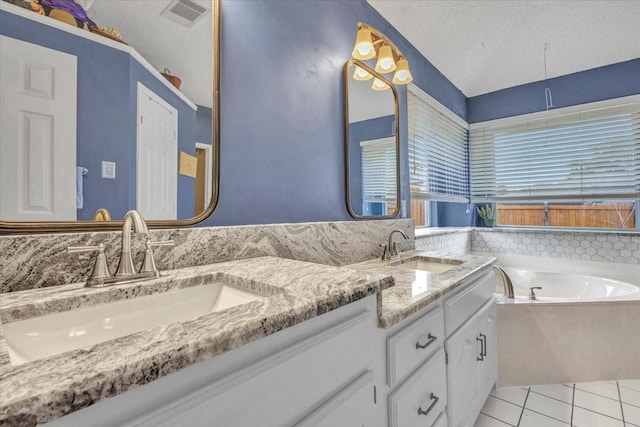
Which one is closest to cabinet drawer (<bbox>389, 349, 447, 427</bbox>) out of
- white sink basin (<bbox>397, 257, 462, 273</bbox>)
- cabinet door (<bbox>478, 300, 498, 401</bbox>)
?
cabinet door (<bbox>478, 300, 498, 401</bbox>)

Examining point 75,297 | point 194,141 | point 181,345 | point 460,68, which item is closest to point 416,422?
point 181,345

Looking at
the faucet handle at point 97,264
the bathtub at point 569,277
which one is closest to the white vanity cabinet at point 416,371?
the faucet handle at point 97,264

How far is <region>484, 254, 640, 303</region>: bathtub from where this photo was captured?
7.45ft

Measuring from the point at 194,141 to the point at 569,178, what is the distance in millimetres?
3255

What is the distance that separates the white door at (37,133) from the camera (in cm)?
69

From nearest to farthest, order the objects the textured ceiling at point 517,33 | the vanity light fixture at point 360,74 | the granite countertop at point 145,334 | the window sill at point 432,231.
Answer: the granite countertop at point 145,334 < the vanity light fixture at point 360,74 < the textured ceiling at point 517,33 < the window sill at point 432,231

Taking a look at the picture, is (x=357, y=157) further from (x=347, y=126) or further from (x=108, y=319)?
(x=108, y=319)

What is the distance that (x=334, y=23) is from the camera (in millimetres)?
1589

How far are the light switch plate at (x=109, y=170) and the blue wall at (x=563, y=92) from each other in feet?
11.4

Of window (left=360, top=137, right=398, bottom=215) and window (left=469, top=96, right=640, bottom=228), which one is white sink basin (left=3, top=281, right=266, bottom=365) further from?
window (left=469, top=96, right=640, bottom=228)

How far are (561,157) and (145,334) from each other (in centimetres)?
356

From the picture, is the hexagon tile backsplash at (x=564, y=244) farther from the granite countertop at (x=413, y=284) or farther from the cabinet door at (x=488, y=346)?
the granite countertop at (x=413, y=284)

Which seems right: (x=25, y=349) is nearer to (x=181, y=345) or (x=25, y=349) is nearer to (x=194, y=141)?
(x=181, y=345)

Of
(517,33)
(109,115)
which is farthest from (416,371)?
(517,33)
